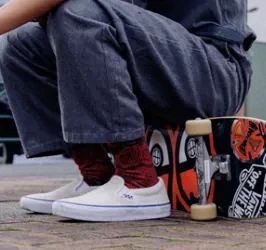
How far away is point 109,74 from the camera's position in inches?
68.8

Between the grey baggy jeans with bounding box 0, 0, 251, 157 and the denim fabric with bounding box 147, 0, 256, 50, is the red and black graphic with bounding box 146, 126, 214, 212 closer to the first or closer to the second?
the grey baggy jeans with bounding box 0, 0, 251, 157

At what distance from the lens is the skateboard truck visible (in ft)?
5.98

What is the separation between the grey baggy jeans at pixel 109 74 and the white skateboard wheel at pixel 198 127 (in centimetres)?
9

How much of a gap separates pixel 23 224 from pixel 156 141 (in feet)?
1.79

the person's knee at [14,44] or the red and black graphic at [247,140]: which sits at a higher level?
the person's knee at [14,44]

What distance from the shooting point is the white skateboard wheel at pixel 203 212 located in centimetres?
182

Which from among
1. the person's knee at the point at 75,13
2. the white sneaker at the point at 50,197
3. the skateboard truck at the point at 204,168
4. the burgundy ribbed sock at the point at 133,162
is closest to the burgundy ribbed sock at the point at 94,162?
the white sneaker at the point at 50,197

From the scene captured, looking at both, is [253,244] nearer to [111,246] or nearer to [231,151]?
[111,246]

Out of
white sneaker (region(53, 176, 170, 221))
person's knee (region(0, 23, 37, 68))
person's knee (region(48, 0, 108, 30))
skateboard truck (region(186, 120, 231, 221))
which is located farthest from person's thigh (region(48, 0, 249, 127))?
person's knee (region(0, 23, 37, 68))

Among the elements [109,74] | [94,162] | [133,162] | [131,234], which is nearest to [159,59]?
[109,74]

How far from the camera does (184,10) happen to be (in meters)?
2.05

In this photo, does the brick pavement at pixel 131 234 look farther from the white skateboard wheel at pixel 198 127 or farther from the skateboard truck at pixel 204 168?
the white skateboard wheel at pixel 198 127

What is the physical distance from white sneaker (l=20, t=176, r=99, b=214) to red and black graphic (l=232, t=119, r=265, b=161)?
0.45 metres

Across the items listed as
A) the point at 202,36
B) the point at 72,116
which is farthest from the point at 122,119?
the point at 202,36
